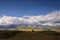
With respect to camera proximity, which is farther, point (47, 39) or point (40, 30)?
point (40, 30)

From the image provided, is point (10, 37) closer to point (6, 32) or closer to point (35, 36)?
point (6, 32)

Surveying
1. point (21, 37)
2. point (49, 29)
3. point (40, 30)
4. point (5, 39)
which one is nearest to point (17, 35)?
point (21, 37)

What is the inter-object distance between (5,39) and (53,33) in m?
5.04

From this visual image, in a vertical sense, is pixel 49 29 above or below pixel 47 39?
above

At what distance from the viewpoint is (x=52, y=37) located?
1210cm

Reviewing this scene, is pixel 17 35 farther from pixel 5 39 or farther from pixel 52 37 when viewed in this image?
pixel 52 37

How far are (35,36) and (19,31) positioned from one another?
1.83 meters

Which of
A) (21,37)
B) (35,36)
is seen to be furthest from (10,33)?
(35,36)

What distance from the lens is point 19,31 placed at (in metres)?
13.1

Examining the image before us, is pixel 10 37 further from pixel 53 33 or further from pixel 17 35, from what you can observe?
pixel 53 33

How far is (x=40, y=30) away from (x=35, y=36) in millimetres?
895

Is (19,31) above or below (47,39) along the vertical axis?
above

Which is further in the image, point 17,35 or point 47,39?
point 17,35

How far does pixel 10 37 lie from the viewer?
12.8 metres
